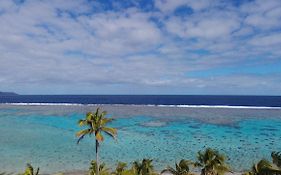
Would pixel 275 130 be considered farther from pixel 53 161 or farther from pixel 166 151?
pixel 53 161

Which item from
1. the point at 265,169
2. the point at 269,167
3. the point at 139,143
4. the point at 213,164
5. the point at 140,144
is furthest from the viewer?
the point at 139,143

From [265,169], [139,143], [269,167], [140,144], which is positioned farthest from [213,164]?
[139,143]

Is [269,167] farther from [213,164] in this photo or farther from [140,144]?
[140,144]

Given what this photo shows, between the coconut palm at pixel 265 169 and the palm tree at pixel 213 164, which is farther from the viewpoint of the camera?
the palm tree at pixel 213 164

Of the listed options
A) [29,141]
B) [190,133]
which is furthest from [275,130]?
[29,141]

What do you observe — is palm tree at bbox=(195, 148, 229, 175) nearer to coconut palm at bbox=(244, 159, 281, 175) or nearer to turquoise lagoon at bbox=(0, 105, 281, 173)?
coconut palm at bbox=(244, 159, 281, 175)

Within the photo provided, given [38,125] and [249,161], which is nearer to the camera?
[249,161]

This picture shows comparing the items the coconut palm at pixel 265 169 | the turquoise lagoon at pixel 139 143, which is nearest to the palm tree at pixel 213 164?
the coconut palm at pixel 265 169

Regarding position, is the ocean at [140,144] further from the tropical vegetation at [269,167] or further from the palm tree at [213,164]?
the tropical vegetation at [269,167]

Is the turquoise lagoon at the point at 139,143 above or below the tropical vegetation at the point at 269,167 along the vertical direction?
below

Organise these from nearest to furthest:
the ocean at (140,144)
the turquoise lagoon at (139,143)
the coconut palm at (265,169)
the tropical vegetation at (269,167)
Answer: the tropical vegetation at (269,167) < the coconut palm at (265,169) < the ocean at (140,144) < the turquoise lagoon at (139,143)

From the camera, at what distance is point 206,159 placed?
41094 mm

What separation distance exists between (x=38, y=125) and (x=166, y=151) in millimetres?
64349

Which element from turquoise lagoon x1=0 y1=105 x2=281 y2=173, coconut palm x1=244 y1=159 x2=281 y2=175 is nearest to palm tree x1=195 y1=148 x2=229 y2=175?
coconut palm x1=244 y1=159 x2=281 y2=175
